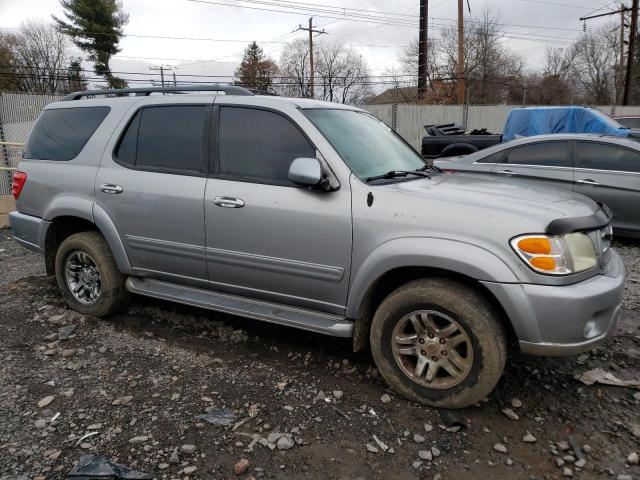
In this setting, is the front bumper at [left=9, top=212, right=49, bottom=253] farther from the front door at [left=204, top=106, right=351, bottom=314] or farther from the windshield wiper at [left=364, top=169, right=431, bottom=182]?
the windshield wiper at [left=364, top=169, right=431, bottom=182]

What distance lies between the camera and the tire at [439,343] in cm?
276

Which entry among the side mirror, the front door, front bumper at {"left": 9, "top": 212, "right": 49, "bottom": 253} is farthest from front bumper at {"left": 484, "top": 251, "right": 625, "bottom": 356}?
front bumper at {"left": 9, "top": 212, "right": 49, "bottom": 253}

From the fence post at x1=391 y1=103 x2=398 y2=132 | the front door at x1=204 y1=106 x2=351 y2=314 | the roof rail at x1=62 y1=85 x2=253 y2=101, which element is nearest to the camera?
the front door at x1=204 y1=106 x2=351 y2=314

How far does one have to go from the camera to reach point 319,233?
3152mm

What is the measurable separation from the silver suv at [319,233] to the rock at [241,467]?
96 cm

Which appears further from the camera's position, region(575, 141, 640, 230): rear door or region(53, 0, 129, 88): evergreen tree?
region(53, 0, 129, 88): evergreen tree

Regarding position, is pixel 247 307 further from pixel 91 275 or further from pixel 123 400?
pixel 91 275

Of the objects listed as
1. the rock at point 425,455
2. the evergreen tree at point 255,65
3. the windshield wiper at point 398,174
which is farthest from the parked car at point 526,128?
the evergreen tree at point 255,65

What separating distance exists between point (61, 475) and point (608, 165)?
684 cm

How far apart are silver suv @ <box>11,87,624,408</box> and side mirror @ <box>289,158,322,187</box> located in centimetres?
1

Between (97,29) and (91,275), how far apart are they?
45363 mm

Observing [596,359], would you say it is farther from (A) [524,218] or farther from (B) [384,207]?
(B) [384,207]

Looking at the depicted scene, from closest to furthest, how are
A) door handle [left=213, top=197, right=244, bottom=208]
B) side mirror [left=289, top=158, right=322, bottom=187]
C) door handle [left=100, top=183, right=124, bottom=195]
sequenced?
side mirror [left=289, top=158, right=322, bottom=187] → door handle [left=213, top=197, right=244, bottom=208] → door handle [left=100, top=183, right=124, bottom=195]

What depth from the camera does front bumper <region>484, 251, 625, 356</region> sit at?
8.45 feet
